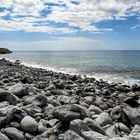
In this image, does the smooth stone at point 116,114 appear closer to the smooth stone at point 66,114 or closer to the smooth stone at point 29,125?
the smooth stone at point 66,114

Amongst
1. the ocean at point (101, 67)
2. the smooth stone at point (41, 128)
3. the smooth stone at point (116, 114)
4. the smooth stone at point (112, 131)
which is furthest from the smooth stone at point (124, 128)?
the ocean at point (101, 67)

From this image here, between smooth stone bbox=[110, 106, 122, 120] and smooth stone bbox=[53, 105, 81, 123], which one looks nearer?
smooth stone bbox=[53, 105, 81, 123]

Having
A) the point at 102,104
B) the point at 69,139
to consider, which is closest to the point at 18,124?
the point at 69,139

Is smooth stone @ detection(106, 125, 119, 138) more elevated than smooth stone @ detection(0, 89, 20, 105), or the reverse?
smooth stone @ detection(0, 89, 20, 105)

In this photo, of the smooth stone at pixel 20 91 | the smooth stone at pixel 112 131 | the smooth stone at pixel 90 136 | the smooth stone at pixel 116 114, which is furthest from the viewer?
the smooth stone at pixel 20 91

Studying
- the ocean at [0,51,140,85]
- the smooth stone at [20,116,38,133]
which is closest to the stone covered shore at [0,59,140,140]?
the smooth stone at [20,116,38,133]

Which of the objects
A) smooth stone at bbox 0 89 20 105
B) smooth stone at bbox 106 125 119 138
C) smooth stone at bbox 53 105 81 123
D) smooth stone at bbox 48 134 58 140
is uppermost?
smooth stone at bbox 0 89 20 105

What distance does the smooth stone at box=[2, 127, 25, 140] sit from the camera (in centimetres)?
676

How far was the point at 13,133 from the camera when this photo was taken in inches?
269

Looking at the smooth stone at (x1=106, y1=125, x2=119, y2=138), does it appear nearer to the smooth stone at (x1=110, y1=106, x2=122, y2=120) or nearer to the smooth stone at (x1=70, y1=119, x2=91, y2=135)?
the smooth stone at (x1=70, y1=119, x2=91, y2=135)

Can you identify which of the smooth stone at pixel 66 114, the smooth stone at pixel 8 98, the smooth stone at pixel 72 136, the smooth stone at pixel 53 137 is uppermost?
the smooth stone at pixel 8 98

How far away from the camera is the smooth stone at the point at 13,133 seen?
6762 millimetres

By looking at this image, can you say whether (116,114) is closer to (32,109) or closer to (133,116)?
(133,116)

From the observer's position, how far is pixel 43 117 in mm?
8484
